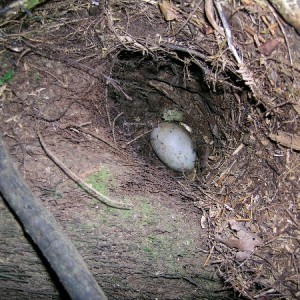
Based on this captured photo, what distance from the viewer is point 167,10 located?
6.24 ft

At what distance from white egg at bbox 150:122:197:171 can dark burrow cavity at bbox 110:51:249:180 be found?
0.08m

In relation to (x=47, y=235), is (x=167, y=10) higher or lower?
higher

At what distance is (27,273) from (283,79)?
1505mm

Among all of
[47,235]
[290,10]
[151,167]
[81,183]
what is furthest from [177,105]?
[47,235]

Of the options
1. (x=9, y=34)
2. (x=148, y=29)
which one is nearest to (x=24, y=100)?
(x=9, y=34)

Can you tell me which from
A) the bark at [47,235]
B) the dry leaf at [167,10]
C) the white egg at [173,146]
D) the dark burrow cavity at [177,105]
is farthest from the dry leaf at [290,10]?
the bark at [47,235]

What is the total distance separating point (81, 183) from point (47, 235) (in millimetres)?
307

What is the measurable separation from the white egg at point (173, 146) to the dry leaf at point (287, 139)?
1.74 feet

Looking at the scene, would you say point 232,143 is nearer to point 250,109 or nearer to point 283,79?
point 250,109

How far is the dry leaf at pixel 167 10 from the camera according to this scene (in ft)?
6.24

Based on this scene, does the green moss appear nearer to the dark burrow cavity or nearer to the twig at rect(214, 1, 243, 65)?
the dark burrow cavity

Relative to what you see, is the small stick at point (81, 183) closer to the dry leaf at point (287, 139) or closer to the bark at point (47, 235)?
the bark at point (47, 235)

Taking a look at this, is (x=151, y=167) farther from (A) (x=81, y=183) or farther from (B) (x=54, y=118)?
(B) (x=54, y=118)

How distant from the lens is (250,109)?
6.38 feet
